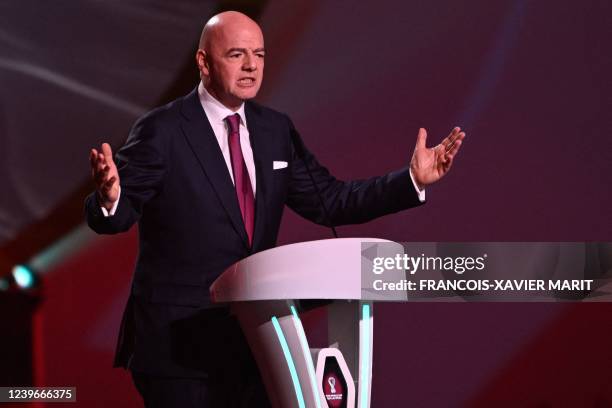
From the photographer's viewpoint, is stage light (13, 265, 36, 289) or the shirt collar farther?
stage light (13, 265, 36, 289)

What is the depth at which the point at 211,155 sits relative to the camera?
229 centimetres

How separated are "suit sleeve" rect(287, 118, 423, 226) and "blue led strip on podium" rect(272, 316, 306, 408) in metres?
0.51

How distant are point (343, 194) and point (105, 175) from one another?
2.12 ft

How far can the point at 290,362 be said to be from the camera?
6.39ft

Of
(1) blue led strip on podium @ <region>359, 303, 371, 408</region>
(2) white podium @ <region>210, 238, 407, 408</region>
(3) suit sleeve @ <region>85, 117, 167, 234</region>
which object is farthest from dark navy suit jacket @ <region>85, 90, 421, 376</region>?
(1) blue led strip on podium @ <region>359, 303, 371, 408</region>

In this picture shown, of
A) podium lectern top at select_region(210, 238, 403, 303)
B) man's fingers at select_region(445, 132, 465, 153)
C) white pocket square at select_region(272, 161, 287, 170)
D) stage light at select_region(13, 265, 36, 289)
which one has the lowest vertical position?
podium lectern top at select_region(210, 238, 403, 303)

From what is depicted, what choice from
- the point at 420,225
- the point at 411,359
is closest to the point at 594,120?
the point at 420,225

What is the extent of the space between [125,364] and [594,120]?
5.69 feet

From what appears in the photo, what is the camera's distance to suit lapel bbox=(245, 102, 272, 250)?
2299 millimetres

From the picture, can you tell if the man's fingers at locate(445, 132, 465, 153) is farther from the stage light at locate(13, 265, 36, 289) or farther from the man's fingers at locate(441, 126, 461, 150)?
the stage light at locate(13, 265, 36, 289)

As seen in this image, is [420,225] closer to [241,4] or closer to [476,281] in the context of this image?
[476,281]

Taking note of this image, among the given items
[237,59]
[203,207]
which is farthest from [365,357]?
[237,59]

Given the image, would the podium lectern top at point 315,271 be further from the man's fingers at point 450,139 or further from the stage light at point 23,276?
the stage light at point 23,276

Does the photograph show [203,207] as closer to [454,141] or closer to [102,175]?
[102,175]
